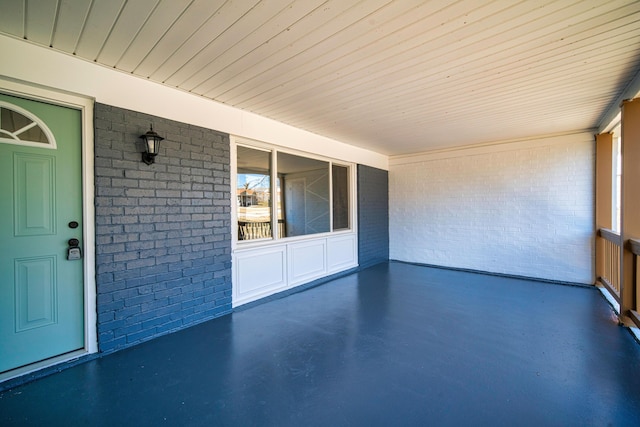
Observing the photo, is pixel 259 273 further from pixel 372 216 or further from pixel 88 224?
pixel 372 216

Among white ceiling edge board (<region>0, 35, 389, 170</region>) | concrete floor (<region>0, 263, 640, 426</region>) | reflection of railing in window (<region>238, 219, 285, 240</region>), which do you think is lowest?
concrete floor (<region>0, 263, 640, 426</region>)

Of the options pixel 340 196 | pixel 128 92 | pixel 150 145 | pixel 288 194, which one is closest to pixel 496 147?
pixel 340 196

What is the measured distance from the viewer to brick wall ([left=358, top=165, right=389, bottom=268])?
6.12 m

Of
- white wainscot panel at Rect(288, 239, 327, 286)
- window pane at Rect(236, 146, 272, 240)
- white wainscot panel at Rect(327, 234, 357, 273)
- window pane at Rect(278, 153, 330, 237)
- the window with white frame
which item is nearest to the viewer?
A: window pane at Rect(236, 146, 272, 240)

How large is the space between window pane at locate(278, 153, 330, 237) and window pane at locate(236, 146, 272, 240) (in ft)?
2.56

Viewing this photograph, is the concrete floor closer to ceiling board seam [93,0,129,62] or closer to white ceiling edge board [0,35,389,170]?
white ceiling edge board [0,35,389,170]

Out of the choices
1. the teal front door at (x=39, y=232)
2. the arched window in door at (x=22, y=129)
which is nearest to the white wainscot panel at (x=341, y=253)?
the teal front door at (x=39, y=232)

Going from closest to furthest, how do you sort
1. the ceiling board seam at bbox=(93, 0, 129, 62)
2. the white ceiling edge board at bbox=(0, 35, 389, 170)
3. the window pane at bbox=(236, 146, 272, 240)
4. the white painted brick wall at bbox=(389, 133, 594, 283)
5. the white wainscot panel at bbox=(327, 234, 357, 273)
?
1. the ceiling board seam at bbox=(93, 0, 129, 62)
2. the white ceiling edge board at bbox=(0, 35, 389, 170)
3. the window pane at bbox=(236, 146, 272, 240)
4. the white painted brick wall at bbox=(389, 133, 594, 283)
5. the white wainscot panel at bbox=(327, 234, 357, 273)

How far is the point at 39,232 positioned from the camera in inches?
92.1

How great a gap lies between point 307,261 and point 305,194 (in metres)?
1.55

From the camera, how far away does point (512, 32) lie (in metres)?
2.07

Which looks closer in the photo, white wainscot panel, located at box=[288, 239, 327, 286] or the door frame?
the door frame

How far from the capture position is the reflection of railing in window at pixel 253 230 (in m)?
4.00

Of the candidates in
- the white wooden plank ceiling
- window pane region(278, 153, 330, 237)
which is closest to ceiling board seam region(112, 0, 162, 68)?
the white wooden plank ceiling
